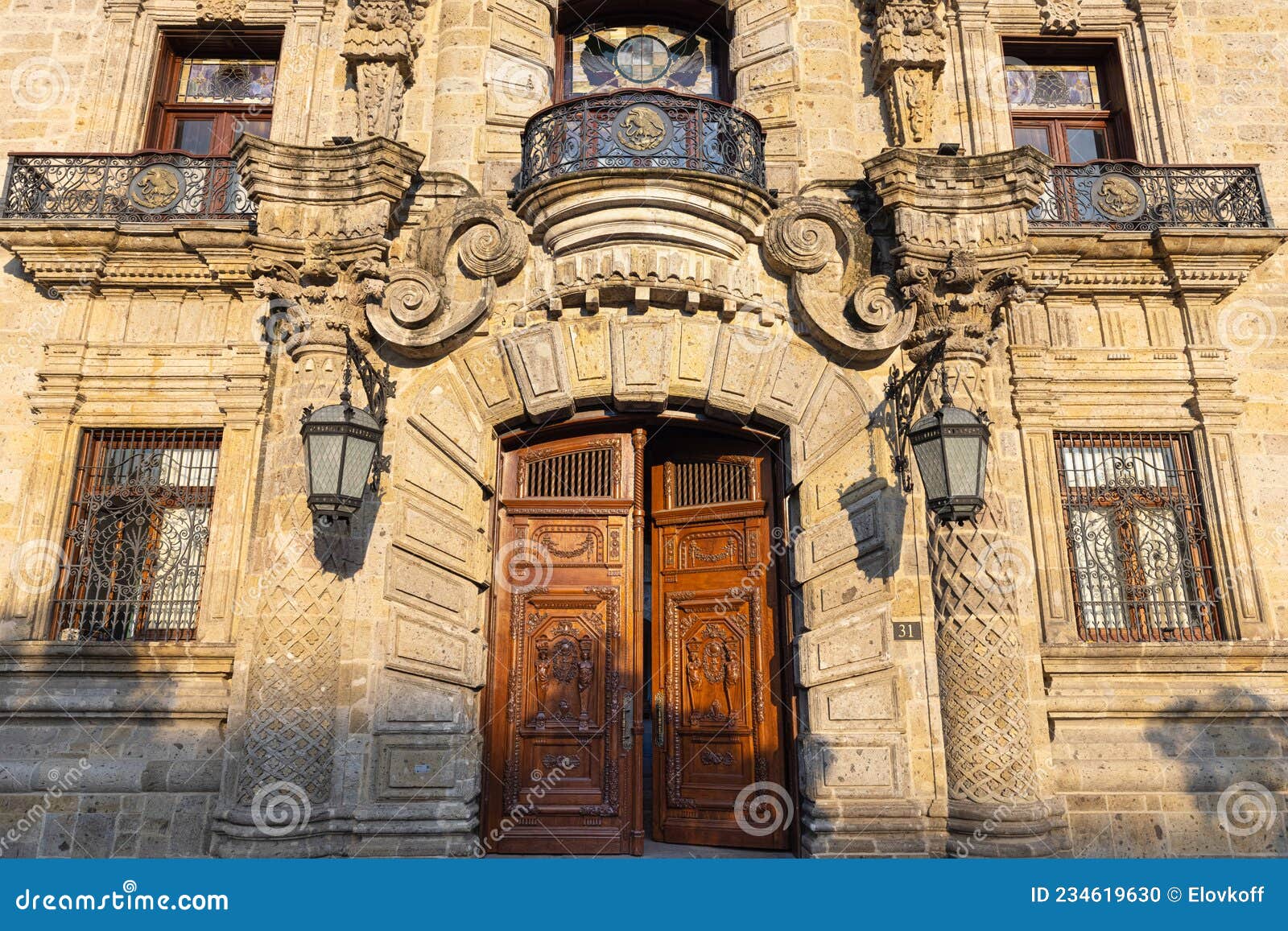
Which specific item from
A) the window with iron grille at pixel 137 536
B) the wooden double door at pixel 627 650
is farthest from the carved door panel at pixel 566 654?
the window with iron grille at pixel 137 536

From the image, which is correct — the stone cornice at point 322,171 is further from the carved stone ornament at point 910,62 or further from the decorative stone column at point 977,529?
the carved stone ornament at point 910,62

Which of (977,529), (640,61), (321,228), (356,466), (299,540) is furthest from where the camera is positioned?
(640,61)

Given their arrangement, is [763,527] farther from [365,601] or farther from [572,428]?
[365,601]

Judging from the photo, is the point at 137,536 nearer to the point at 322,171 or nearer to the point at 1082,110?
the point at 322,171

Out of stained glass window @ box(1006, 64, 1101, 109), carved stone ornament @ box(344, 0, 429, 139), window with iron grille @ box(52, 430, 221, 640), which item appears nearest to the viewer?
window with iron grille @ box(52, 430, 221, 640)

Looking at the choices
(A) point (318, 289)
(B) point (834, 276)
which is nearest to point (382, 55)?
(A) point (318, 289)

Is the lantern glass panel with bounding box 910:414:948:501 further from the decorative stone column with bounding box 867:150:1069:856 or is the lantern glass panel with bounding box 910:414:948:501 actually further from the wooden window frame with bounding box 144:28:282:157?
the wooden window frame with bounding box 144:28:282:157

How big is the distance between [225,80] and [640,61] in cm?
433

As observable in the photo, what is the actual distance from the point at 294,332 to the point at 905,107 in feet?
17.9

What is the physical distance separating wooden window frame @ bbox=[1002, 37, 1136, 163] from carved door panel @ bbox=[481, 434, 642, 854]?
5.44 metres

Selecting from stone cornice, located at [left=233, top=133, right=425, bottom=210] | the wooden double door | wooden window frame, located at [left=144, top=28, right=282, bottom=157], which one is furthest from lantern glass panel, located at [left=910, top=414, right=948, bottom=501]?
wooden window frame, located at [left=144, top=28, right=282, bottom=157]

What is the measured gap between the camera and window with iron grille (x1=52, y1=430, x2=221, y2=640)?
25.6 ft

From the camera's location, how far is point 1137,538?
806cm

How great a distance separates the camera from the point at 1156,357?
8.35 meters
